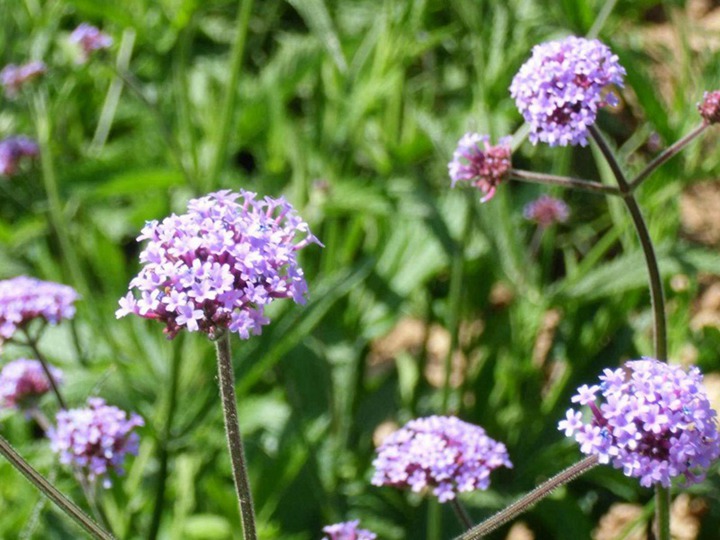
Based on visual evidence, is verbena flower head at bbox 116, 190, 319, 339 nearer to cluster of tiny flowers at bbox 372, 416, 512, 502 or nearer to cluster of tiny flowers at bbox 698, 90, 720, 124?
cluster of tiny flowers at bbox 372, 416, 512, 502

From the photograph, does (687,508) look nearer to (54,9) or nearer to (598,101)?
(598,101)

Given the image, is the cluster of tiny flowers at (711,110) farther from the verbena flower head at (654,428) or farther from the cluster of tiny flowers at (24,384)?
the cluster of tiny flowers at (24,384)

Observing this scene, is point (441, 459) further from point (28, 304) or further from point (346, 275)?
point (346, 275)

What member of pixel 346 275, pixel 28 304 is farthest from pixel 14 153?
pixel 28 304

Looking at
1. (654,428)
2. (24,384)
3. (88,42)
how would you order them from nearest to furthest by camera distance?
1. (654,428)
2. (24,384)
3. (88,42)

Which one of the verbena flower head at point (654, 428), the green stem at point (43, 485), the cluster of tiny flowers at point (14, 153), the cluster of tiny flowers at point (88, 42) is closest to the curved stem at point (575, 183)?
the verbena flower head at point (654, 428)
